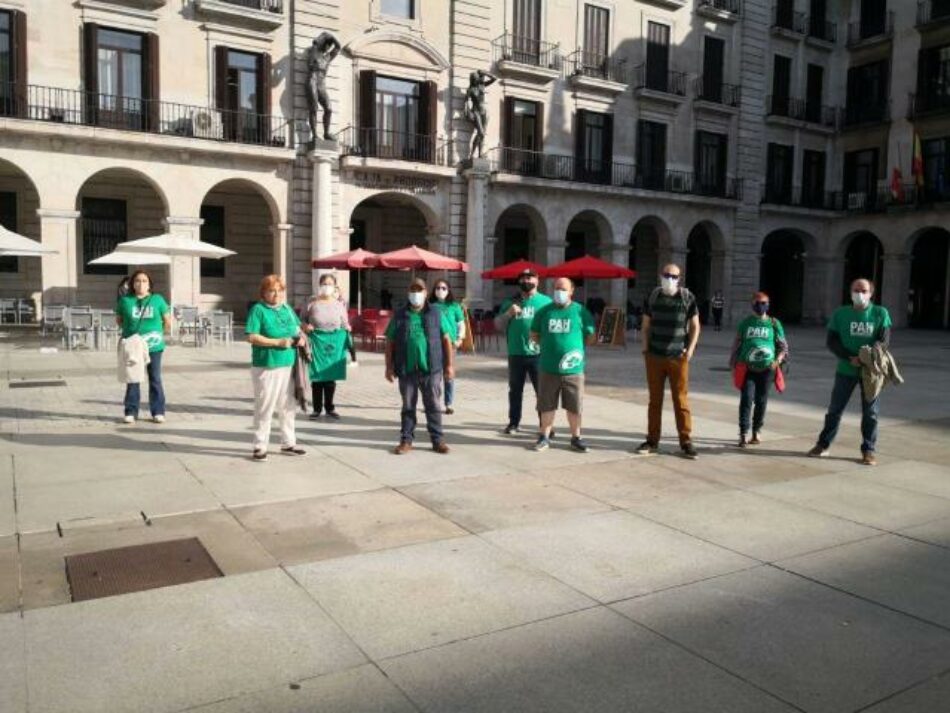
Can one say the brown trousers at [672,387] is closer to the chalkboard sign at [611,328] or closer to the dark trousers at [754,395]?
the dark trousers at [754,395]

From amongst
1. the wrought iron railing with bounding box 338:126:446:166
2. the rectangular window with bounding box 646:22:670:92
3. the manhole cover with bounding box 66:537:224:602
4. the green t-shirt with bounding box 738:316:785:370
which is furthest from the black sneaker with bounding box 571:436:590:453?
the rectangular window with bounding box 646:22:670:92

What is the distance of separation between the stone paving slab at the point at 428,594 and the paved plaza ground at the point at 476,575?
0.7 inches

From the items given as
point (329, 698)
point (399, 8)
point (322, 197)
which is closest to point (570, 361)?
point (329, 698)

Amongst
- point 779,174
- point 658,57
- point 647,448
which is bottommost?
point 647,448

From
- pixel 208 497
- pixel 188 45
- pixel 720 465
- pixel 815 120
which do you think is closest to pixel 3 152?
pixel 188 45

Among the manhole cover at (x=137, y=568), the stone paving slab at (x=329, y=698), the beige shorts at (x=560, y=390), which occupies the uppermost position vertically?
the beige shorts at (x=560, y=390)

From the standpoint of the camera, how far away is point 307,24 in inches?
951

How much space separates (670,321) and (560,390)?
130 cm

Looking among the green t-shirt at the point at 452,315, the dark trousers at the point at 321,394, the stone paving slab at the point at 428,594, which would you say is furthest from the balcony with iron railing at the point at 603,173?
the stone paving slab at the point at 428,594

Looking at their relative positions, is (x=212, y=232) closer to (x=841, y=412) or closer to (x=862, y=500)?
(x=841, y=412)

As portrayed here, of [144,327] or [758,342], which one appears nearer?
[758,342]

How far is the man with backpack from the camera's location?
808cm

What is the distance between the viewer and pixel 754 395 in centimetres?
895

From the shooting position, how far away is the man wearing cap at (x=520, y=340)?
9.13m
